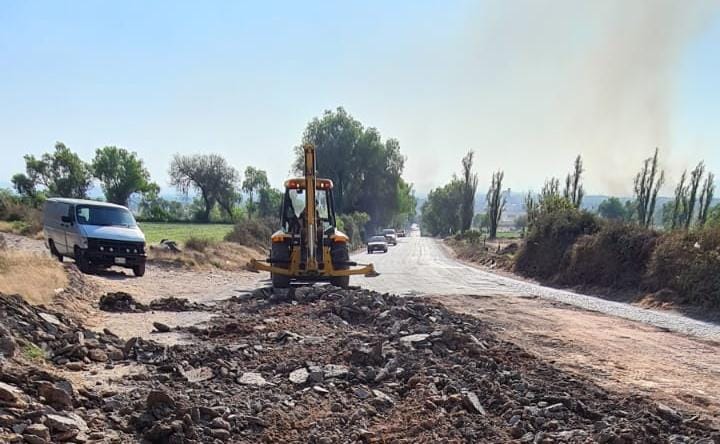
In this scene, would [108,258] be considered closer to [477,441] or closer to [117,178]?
[477,441]

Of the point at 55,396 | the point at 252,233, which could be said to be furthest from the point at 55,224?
the point at 252,233

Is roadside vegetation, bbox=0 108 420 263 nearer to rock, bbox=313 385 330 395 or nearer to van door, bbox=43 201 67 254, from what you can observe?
van door, bbox=43 201 67 254

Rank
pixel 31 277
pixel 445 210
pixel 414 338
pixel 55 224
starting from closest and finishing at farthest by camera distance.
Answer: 1. pixel 414 338
2. pixel 31 277
3. pixel 55 224
4. pixel 445 210

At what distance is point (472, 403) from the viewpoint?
19.0 feet

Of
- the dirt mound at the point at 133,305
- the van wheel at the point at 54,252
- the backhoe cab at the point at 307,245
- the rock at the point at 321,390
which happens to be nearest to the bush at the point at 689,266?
the backhoe cab at the point at 307,245

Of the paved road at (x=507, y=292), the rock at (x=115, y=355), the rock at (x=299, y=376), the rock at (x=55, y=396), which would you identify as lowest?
the paved road at (x=507, y=292)

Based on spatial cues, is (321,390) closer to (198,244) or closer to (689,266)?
(689,266)

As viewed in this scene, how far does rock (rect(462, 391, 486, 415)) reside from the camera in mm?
5707

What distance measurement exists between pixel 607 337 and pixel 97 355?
346 inches

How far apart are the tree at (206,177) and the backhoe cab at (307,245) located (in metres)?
75.8

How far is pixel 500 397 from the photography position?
6.05m

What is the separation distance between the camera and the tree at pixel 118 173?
84000mm

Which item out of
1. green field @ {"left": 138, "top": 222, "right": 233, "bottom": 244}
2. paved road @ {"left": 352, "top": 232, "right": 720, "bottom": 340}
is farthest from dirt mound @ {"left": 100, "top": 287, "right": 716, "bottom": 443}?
green field @ {"left": 138, "top": 222, "right": 233, "bottom": 244}

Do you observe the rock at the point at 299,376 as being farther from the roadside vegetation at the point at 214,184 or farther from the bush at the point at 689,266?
the roadside vegetation at the point at 214,184
